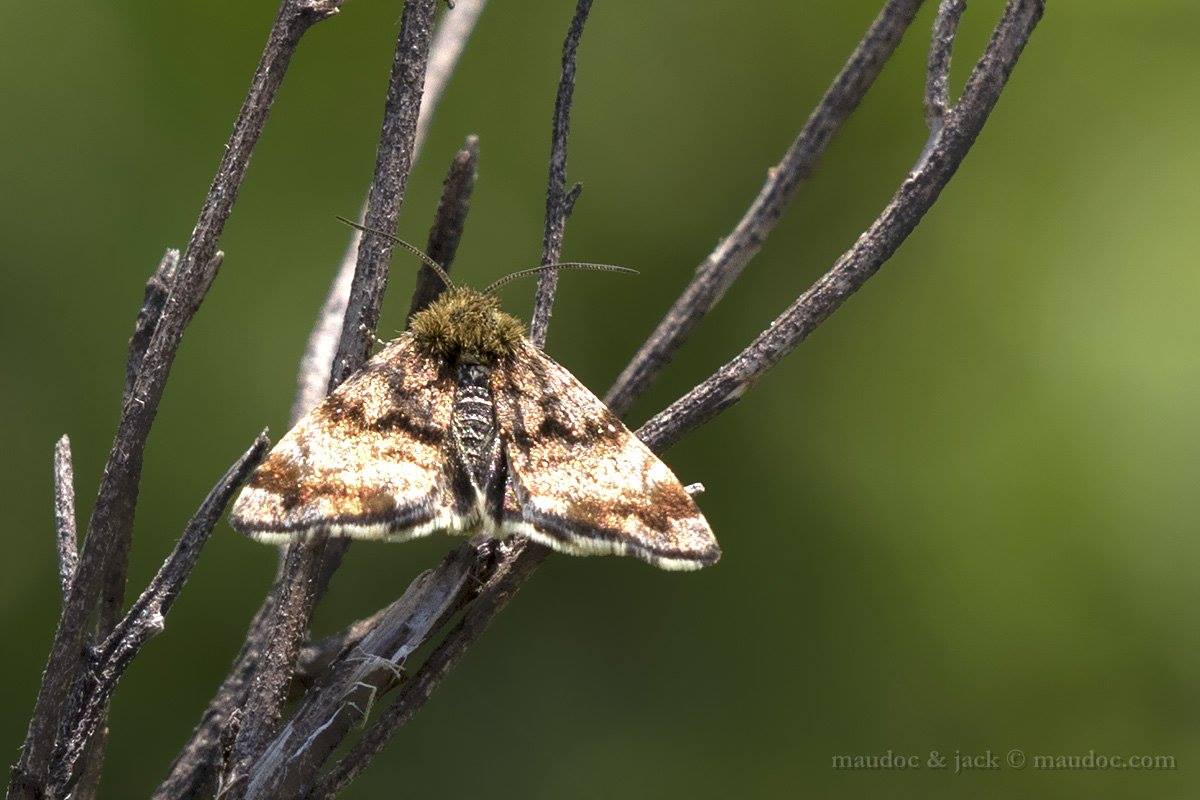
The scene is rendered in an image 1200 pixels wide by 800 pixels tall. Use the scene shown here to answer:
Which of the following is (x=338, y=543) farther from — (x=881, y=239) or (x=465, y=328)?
(x=881, y=239)

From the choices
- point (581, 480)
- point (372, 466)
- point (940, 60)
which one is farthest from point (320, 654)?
point (940, 60)

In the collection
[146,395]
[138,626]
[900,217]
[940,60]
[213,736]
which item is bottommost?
[213,736]

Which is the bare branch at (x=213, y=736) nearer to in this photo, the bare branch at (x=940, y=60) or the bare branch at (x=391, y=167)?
the bare branch at (x=391, y=167)

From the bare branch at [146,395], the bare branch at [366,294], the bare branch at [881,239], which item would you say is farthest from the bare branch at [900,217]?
the bare branch at [146,395]

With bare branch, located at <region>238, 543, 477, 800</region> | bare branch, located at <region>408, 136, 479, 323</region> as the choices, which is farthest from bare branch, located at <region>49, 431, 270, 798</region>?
bare branch, located at <region>408, 136, 479, 323</region>

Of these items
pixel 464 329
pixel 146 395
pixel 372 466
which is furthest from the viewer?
pixel 464 329

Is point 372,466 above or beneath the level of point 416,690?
above

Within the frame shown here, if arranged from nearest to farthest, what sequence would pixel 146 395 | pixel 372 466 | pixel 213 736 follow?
1. pixel 146 395
2. pixel 213 736
3. pixel 372 466
